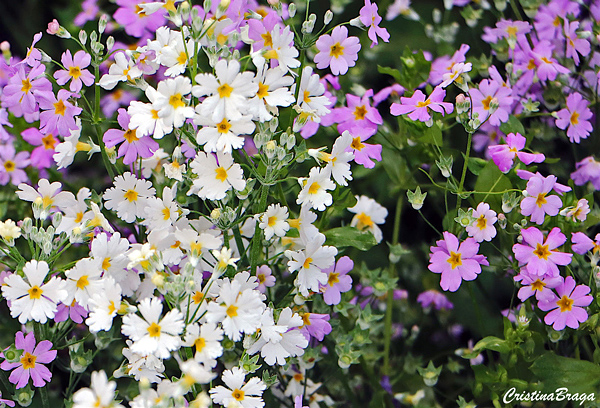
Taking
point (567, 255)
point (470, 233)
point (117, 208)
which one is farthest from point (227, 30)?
point (567, 255)

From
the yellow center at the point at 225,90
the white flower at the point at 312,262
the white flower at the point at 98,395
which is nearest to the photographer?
the white flower at the point at 98,395

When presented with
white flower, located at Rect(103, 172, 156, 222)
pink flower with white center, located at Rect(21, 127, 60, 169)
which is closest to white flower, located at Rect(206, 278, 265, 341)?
white flower, located at Rect(103, 172, 156, 222)

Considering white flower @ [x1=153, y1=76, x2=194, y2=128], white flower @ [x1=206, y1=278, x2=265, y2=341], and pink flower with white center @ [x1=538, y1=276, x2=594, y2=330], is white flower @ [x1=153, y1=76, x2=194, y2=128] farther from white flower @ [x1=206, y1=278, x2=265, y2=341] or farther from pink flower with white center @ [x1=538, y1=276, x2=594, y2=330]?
pink flower with white center @ [x1=538, y1=276, x2=594, y2=330]

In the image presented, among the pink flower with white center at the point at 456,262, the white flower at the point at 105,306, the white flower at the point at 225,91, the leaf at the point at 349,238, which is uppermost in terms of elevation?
the white flower at the point at 225,91

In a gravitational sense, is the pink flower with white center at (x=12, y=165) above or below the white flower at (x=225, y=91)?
below

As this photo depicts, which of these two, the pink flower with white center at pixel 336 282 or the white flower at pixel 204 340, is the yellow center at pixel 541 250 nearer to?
the pink flower with white center at pixel 336 282

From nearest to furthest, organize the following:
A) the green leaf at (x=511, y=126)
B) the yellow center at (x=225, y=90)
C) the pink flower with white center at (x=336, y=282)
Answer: the yellow center at (x=225, y=90), the pink flower with white center at (x=336, y=282), the green leaf at (x=511, y=126)

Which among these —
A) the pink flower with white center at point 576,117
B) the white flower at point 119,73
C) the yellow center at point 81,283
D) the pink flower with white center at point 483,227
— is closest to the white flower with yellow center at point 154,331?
the yellow center at point 81,283
